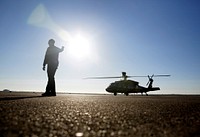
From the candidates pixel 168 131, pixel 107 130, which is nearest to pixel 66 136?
pixel 107 130

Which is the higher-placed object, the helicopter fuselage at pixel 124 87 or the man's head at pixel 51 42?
the man's head at pixel 51 42

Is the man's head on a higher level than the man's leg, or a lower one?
higher

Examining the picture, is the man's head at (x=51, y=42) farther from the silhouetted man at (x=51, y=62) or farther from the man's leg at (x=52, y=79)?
the man's leg at (x=52, y=79)

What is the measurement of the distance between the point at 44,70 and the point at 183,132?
928cm

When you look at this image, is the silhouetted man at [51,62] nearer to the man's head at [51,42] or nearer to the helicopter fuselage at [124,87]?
the man's head at [51,42]

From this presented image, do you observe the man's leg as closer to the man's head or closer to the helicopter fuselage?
the man's head

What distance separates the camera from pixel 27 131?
2143 mm

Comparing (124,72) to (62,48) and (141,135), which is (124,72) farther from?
(141,135)

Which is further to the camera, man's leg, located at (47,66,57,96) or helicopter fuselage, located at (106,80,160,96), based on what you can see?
helicopter fuselage, located at (106,80,160,96)

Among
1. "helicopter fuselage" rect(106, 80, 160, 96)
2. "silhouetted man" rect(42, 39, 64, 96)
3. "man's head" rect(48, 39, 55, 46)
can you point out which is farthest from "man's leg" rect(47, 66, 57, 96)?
"helicopter fuselage" rect(106, 80, 160, 96)

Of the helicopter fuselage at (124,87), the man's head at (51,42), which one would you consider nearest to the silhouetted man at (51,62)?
the man's head at (51,42)

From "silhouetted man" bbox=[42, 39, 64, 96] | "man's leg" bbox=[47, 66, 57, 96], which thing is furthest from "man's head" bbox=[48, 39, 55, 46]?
"man's leg" bbox=[47, 66, 57, 96]

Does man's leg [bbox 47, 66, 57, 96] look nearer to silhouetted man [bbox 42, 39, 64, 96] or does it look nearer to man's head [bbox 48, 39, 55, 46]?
silhouetted man [bbox 42, 39, 64, 96]

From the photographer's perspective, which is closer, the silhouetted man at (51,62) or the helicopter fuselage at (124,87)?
the silhouetted man at (51,62)
